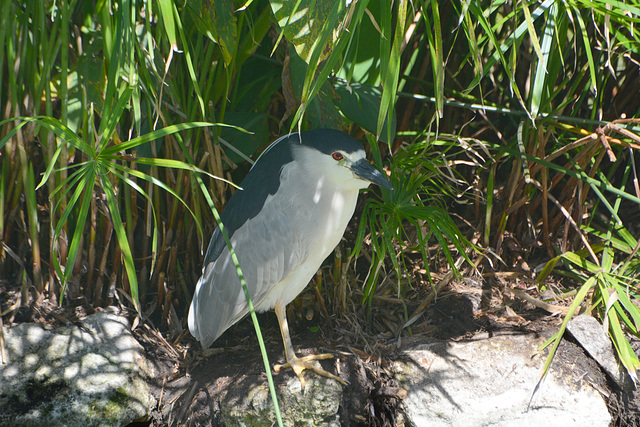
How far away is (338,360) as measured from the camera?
5.84ft

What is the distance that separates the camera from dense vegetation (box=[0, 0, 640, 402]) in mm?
1408

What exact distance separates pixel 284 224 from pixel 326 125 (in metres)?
0.33

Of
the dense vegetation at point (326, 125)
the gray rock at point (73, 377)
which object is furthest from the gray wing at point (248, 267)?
the gray rock at point (73, 377)

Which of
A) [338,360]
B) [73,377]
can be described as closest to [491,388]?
[338,360]

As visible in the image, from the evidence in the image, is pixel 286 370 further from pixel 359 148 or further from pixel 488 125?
pixel 488 125

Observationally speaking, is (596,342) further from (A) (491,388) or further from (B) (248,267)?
(B) (248,267)

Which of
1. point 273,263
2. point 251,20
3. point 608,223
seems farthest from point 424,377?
point 251,20

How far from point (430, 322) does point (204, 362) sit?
0.81m

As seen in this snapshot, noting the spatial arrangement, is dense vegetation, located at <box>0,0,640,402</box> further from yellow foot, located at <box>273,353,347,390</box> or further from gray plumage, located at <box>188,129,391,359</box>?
yellow foot, located at <box>273,353,347,390</box>

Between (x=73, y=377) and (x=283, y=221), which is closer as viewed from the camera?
(x=283, y=221)

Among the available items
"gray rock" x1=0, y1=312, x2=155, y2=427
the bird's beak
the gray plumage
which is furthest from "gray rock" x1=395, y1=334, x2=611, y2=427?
"gray rock" x1=0, y1=312, x2=155, y2=427

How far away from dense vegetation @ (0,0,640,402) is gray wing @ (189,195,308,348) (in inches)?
7.0

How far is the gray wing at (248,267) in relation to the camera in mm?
1592

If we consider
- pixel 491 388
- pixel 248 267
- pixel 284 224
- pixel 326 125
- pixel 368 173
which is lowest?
pixel 491 388
